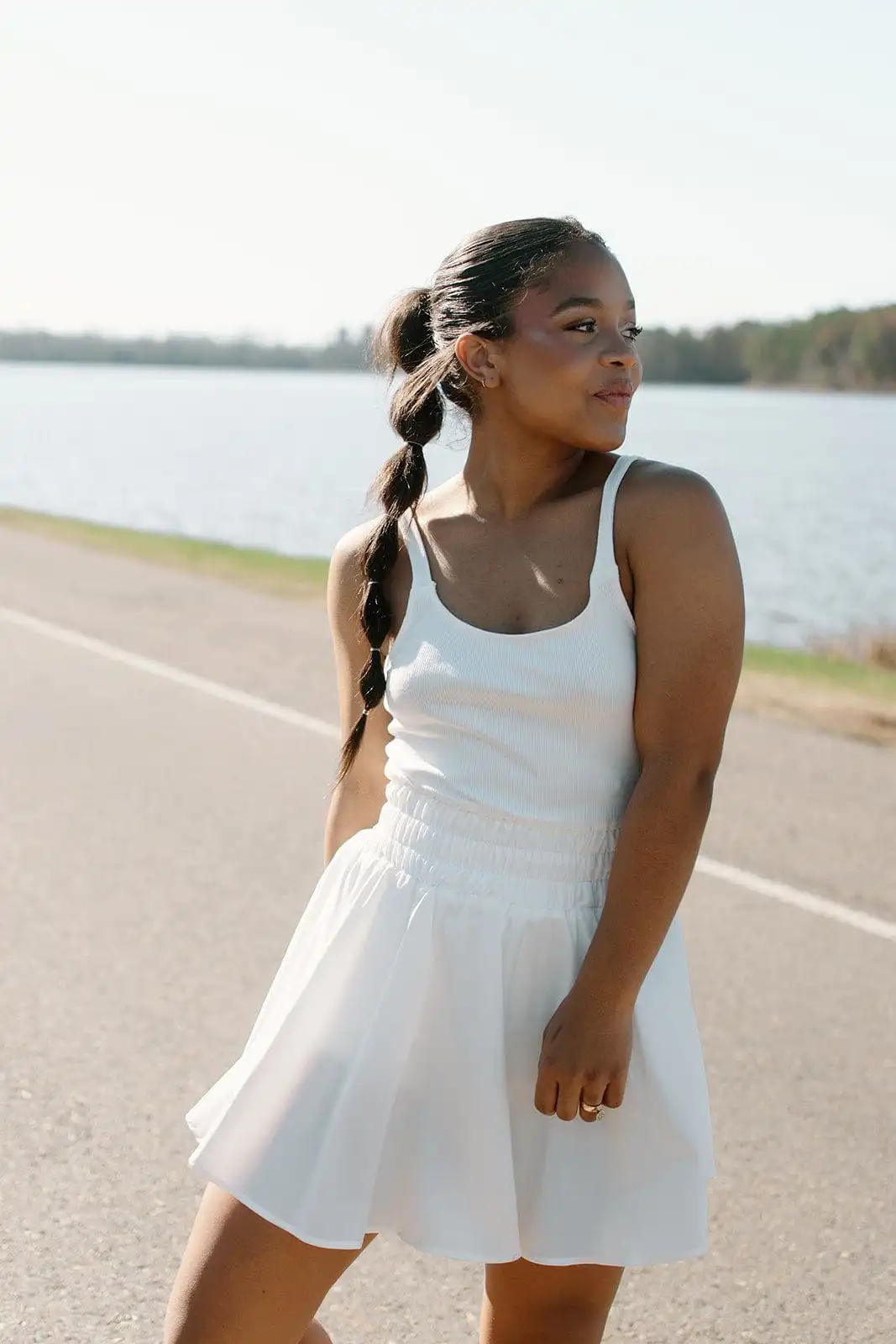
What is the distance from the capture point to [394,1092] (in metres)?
2.46

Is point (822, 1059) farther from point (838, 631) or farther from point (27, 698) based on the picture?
point (838, 631)

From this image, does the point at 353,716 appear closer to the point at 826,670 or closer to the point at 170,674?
the point at 170,674

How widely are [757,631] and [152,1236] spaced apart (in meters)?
16.4

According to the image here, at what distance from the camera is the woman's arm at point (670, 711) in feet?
7.93

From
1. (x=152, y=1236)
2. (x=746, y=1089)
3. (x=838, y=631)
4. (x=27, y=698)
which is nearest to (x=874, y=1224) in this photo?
(x=746, y=1089)

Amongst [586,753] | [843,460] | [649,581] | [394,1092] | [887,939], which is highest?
[649,581]

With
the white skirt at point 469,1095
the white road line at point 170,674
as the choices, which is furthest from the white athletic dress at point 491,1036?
the white road line at point 170,674

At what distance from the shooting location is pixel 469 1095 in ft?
8.06

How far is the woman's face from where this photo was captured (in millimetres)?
2537

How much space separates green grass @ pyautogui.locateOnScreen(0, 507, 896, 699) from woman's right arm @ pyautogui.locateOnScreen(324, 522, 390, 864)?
8671mm

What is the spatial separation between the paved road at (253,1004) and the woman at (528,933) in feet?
3.86

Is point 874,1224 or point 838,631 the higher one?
point 874,1224

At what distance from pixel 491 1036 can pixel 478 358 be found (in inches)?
39.4

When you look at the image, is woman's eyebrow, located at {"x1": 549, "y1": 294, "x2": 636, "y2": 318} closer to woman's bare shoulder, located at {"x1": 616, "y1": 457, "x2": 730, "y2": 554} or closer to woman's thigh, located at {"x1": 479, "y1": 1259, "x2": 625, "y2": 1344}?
woman's bare shoulder, located at {"x1": 616, "y1": 457, "x2": 730, "y2": 554}
